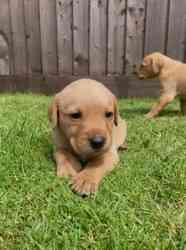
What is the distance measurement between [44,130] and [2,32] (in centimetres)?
296

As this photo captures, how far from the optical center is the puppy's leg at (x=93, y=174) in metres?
2.20

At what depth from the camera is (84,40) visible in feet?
18.9

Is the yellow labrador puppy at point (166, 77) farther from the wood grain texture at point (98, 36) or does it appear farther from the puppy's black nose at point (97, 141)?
the puppy's black nose at point (97, 141)

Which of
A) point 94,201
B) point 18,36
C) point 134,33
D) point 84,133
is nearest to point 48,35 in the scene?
point 18,36

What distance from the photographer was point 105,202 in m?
2.09

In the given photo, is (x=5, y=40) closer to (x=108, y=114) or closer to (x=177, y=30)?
(x=177, y=30)

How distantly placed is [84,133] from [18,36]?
3981 mm

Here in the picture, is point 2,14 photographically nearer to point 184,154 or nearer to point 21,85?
point 21,85

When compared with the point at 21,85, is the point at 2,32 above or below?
above

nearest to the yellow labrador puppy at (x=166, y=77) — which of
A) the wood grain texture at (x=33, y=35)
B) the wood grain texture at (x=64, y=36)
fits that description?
the wood grain texture at (x=64, y=36)

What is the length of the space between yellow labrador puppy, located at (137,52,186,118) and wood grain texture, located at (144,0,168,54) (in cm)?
94

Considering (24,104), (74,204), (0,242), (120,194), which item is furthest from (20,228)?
(24,104)

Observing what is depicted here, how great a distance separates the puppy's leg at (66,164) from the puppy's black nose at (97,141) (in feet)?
0.99

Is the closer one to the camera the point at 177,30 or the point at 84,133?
the point at 84,133
